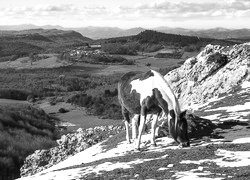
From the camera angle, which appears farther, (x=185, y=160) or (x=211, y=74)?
(x=211, y=74)

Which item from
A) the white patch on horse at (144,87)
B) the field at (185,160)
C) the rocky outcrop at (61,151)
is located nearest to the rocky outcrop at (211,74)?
the rocky outcrop at (61,151)

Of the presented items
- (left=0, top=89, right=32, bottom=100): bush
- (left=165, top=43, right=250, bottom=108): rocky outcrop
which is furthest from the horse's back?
(left=0, top=89, right=32, bottom=100): bush

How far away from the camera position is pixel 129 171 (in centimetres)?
1388

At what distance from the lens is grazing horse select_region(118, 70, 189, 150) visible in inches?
632

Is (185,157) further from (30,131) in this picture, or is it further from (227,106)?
(30,131)

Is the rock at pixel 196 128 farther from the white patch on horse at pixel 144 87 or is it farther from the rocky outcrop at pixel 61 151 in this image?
the rocky outcrop at pixel 61 151

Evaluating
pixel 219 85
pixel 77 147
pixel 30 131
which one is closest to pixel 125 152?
pixel 77 147

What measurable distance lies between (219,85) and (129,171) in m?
29.2

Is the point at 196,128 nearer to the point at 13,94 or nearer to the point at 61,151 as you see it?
the point at 61,151

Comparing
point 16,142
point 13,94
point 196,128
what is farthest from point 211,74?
point 13,94

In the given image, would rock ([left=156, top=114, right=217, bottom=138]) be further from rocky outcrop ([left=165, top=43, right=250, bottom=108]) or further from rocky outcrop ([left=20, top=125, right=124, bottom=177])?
rocky outcrop ([left=165, top=43, right=250, bottom=108])

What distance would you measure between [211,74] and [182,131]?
29.0 m

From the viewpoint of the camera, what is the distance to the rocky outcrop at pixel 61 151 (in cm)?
2975

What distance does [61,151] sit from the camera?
31750mm
